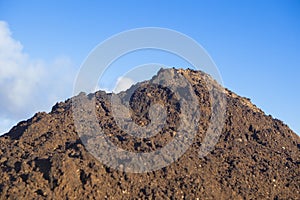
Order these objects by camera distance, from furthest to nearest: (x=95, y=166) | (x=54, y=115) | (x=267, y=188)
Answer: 1. (x=54, y=115)
2. (x=267, y=188)
3. (x=95, y=166)

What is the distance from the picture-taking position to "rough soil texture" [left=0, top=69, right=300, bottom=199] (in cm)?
1633

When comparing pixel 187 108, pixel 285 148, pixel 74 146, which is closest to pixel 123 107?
pixel 187 108

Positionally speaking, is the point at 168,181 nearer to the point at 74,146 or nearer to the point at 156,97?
the point at 74,146

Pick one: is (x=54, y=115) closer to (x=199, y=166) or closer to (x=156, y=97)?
(x=156, y=97)

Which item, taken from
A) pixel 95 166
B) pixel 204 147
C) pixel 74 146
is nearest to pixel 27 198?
pixel 95 166

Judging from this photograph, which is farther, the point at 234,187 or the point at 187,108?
the point at 187,108

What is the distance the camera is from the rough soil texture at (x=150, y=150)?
1633cm

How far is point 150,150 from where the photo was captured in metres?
18.8

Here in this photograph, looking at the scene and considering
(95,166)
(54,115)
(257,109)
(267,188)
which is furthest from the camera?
(257,109)

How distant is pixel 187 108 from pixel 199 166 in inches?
185

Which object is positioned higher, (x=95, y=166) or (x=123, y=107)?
(x=123, y=107)

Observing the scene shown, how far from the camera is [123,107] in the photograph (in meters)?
23.5

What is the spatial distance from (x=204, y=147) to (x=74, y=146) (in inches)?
228

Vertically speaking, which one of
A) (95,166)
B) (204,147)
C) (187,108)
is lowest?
(95,166)
